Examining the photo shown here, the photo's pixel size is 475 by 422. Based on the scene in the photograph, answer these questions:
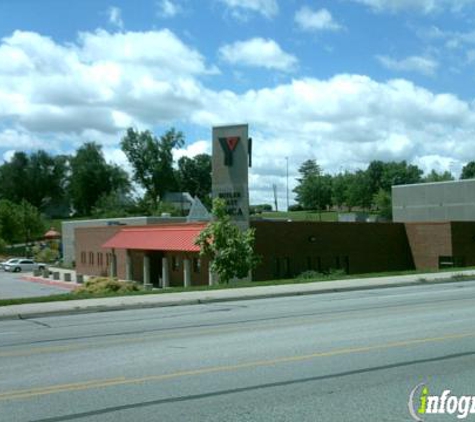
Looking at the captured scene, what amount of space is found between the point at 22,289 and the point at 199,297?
3018 centimetres

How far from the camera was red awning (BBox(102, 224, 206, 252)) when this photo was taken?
39.3 meters

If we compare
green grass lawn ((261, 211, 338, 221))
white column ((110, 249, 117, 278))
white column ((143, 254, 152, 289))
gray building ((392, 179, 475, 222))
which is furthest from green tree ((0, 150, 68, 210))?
white column ((143, 254, 152, 289))

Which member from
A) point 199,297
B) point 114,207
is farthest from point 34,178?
point 199,297

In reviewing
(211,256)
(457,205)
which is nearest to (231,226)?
(211,256)

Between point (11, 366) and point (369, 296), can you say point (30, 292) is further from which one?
point (11, 366)

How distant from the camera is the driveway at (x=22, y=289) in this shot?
41812 millimetres

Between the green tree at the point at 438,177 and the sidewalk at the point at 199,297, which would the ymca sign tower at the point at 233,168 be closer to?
the sidewalk at the point at 199,297

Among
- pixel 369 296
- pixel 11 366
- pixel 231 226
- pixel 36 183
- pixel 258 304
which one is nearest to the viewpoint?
pixel 11 366

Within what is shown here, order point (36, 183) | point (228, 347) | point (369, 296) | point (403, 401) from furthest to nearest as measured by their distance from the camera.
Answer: point (36, 183) < point (369, 296) < point (228, 347) < point (403, 401)

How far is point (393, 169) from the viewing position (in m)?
147

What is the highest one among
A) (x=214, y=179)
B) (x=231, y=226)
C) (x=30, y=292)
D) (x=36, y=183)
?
(x=36, y=183)

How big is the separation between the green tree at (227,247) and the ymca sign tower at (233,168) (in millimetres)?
1546

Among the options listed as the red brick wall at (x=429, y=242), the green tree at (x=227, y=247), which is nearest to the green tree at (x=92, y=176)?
the red brick wall at (x=429, y=242)

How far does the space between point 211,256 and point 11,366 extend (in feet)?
70.5
